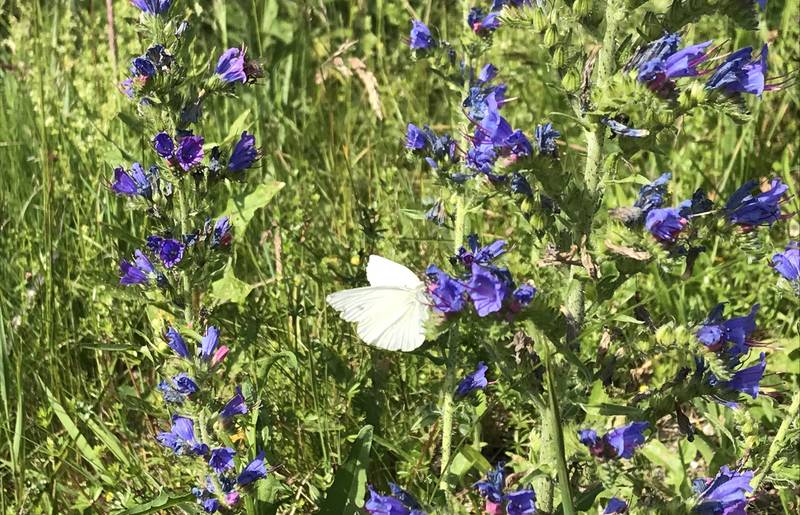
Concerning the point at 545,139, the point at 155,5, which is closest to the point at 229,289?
the point at 155,5

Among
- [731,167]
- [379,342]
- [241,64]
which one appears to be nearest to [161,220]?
[241,64]

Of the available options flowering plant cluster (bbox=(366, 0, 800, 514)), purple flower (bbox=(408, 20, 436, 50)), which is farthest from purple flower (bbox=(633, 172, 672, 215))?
purple flower (bbox=(408, 20, 436, 50))

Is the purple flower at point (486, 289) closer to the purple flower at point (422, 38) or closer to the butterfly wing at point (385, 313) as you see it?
the butterfly wing at point (385, 313)

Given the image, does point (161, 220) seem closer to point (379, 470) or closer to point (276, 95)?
point (379, 470)

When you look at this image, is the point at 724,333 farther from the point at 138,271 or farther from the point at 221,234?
the point at 138,271

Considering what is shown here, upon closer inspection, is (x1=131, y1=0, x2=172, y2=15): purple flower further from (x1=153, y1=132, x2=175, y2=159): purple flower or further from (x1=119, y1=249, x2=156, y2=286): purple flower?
(x1=119, y1=249, x2=156, y2=286): purple flower
